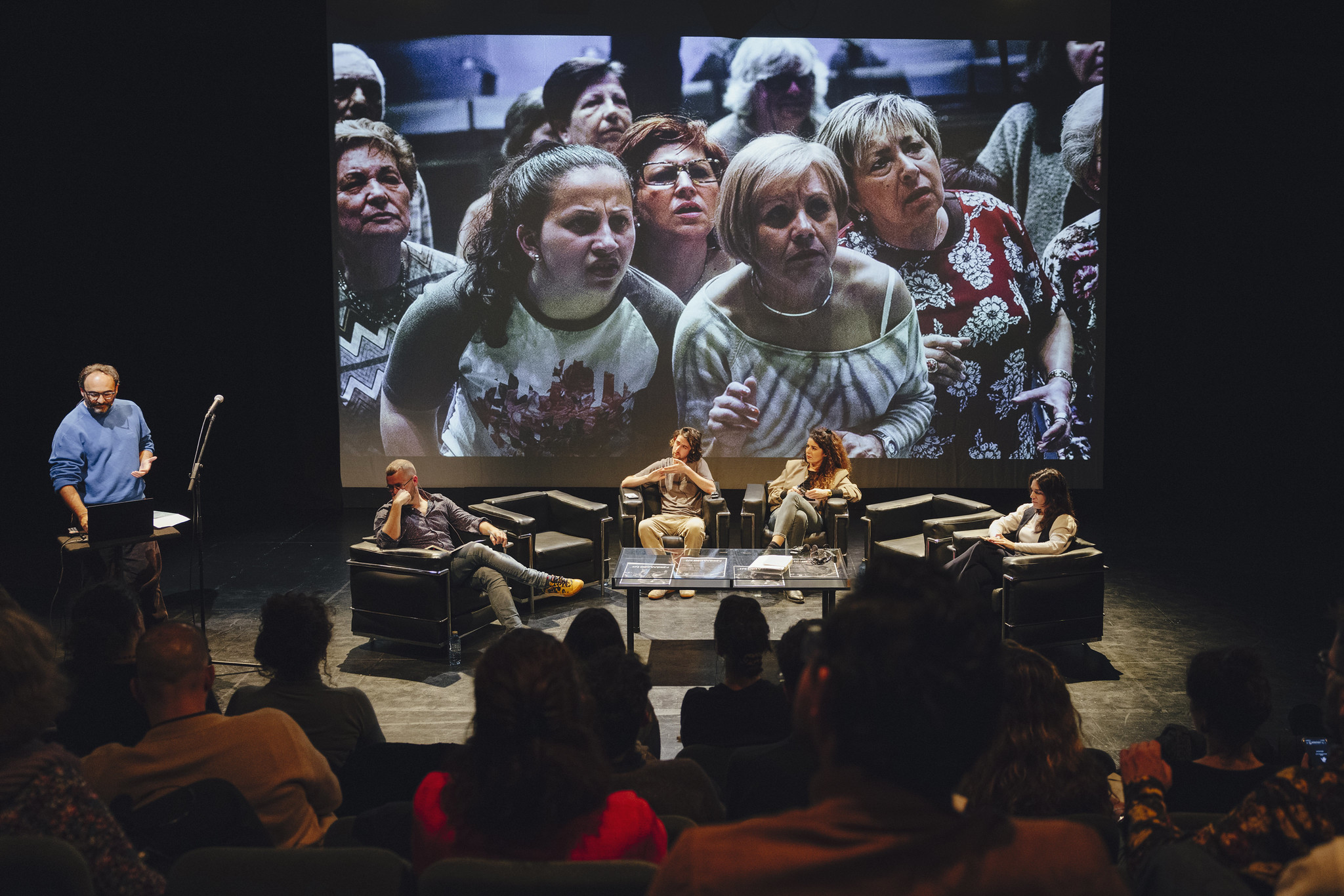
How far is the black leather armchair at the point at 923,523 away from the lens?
5.48m

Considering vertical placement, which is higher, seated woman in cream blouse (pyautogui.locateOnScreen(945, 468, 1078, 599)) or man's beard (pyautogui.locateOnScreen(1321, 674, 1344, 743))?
man's beard (pyautogui.locateOnScreen(1321, 674, 1344, 743))

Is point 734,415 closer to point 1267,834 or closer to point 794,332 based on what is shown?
point 794,332

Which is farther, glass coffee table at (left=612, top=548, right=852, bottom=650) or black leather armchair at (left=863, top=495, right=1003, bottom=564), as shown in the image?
black leather armchair at (left=863, top=495, right=1003, bottom=564)

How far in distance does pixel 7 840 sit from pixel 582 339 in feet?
21.6

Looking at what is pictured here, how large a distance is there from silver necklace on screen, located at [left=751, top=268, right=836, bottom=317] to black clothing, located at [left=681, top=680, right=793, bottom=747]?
528 centimetres

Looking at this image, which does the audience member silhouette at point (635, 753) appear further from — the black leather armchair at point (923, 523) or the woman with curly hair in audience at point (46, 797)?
the black leather armchair at point (923, 523)

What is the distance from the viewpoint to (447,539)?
5094mm

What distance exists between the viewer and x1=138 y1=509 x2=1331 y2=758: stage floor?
412cm

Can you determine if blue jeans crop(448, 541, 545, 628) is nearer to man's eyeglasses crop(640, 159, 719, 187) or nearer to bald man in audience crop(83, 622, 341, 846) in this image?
bald man in audience crop(83, 622, 341, 846)

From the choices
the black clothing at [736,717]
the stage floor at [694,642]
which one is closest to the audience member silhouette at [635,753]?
the black clothing at [736,717]

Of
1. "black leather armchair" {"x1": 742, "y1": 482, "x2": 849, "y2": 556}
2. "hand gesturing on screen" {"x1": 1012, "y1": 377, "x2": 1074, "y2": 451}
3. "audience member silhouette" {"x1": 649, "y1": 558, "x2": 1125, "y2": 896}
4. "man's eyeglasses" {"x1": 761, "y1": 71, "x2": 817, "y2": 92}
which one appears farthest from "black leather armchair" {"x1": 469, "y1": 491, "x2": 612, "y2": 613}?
"audience member silhouette" {"x1": 649, "y1": 558, "x2": 1125, "y2": 896}

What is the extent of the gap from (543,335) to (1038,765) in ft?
20.3

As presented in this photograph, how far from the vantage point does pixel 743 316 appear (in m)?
7.80

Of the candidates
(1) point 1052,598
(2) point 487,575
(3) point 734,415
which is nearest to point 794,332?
(3) point 734,415
